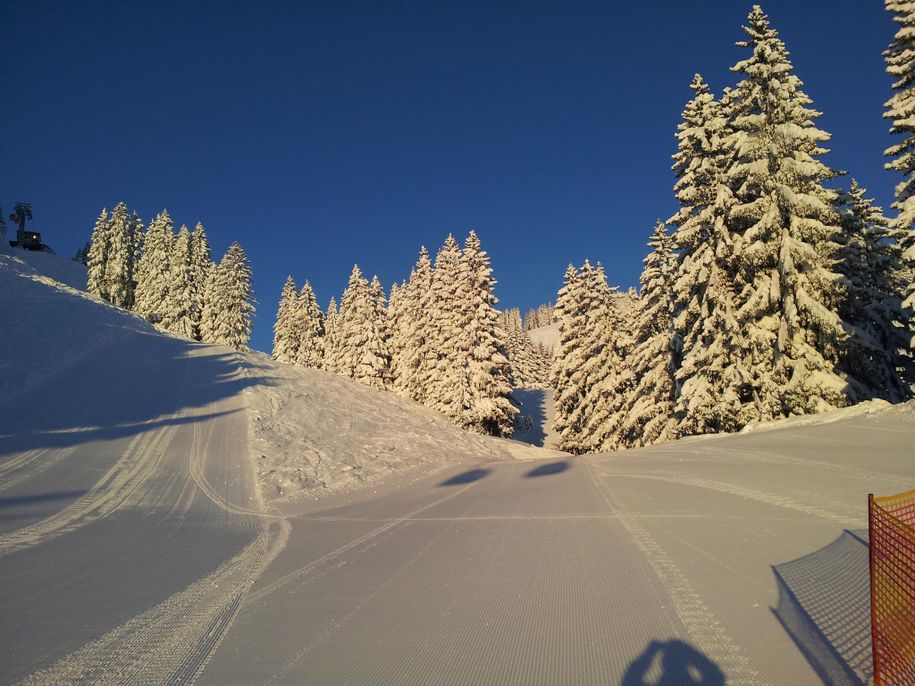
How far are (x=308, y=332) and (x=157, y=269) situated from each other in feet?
60.3

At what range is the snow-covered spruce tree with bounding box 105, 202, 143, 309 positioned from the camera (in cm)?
6575

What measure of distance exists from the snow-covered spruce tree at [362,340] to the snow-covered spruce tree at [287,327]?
52.7 ft

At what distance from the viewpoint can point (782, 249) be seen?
60.3 feet

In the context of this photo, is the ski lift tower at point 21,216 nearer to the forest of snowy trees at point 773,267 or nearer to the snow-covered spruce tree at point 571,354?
the snow-covered spruce tree at point 571,354

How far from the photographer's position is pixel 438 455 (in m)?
19.1

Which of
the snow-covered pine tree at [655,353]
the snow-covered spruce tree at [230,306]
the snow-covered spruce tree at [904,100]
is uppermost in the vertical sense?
the snow-covered spruce tree at [230,306]

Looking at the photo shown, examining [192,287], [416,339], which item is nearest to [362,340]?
[416,339]

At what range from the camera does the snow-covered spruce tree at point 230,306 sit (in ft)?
192

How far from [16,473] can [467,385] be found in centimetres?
2581

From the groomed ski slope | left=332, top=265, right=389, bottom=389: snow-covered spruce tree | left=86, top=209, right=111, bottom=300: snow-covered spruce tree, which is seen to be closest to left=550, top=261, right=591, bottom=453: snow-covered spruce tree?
the groomed ski slope

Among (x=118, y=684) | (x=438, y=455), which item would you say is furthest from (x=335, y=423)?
(x=118, y=684)

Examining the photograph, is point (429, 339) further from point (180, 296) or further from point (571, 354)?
point (180, 296)

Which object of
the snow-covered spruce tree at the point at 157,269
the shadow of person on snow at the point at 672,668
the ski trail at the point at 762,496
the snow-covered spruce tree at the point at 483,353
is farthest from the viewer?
the snow-covered spruce tree at the point at 157,269

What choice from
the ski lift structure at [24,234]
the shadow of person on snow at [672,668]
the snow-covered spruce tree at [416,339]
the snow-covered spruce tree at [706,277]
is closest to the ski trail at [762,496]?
the shadow of person on snow at [672,668]
